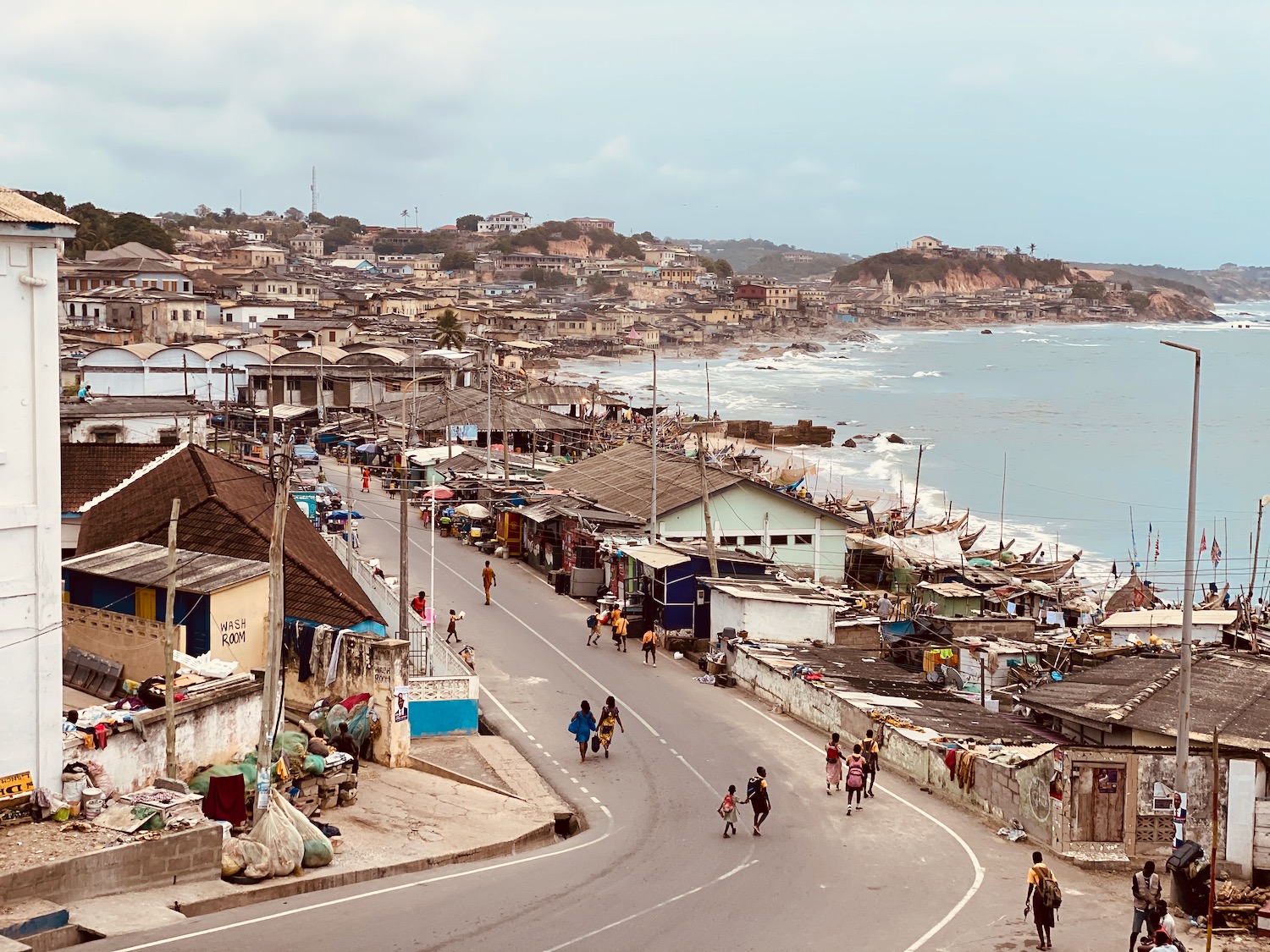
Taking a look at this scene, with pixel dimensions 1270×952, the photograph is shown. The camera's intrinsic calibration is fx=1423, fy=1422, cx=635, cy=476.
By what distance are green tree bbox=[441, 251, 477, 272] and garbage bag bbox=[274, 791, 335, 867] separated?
177213 mm

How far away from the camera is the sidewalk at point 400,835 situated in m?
11.6

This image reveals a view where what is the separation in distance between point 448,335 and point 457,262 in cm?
10770

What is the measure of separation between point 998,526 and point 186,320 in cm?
4637

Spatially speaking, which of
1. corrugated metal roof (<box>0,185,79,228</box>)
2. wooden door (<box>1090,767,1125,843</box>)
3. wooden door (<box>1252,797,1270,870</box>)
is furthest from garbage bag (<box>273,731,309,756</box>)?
wooden door (<box>1252,797,1270,870</box>)

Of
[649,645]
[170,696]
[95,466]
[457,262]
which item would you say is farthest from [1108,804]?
[457,262]

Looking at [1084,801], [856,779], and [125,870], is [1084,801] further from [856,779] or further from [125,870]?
[125,870]

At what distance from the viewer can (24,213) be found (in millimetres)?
13320

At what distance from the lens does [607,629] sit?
27.5 metres

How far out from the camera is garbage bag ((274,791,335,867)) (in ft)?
43.4

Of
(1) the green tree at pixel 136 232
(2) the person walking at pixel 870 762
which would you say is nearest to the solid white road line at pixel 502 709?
(2) the person walking at pixel 870 762

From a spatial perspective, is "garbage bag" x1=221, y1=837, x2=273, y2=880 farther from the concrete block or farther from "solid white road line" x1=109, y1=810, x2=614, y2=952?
the concrete block

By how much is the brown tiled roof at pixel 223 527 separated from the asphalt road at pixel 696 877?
2923mm

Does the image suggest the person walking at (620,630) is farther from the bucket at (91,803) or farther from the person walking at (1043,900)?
the person walking at (1043,900)

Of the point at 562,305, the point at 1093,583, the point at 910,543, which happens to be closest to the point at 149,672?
the point at 910,543
